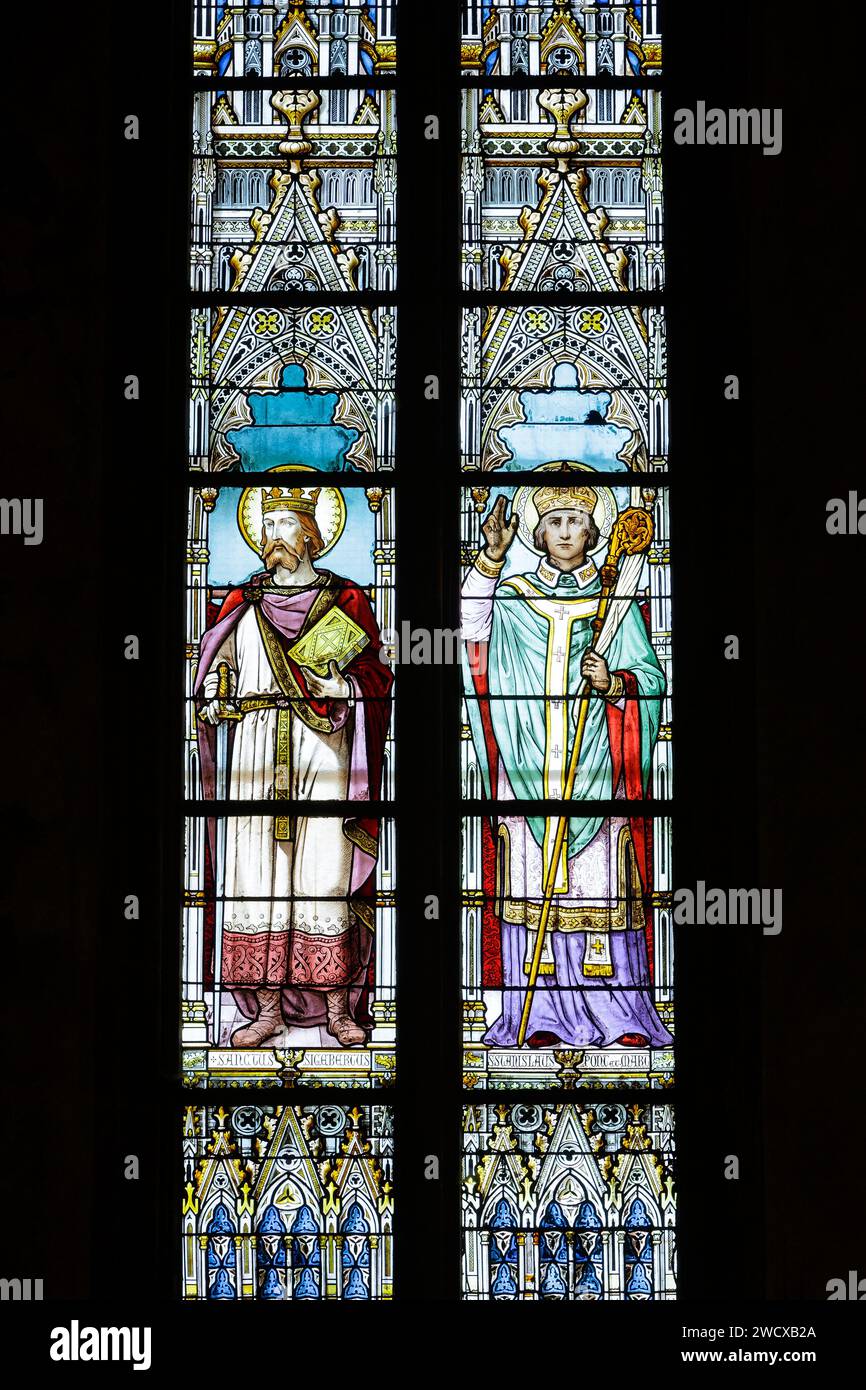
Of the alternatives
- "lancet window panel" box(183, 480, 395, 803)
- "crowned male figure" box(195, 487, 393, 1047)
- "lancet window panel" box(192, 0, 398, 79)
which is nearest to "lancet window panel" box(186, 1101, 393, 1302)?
"crowned male figure" box(195, 487, 393, 1047)

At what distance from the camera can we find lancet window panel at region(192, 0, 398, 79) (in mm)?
5129

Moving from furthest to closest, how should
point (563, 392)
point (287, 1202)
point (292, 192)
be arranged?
point (292, 192) < point (563, 392) < point (287, 1202)

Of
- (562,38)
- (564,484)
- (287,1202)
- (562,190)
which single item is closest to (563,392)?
(564,484)

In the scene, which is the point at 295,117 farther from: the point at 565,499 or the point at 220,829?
the point at 220,829

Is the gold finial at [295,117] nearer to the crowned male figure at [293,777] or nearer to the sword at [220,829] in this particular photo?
the crowned male figure at [293,777]

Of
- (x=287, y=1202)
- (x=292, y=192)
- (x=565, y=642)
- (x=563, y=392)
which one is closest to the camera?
(x=287, y=1202)

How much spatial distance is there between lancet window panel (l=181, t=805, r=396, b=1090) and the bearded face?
2.22 feet

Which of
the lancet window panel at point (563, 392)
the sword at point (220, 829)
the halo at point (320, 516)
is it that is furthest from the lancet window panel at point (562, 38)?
the sword at point (220, 829)

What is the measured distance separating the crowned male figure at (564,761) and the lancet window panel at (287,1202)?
483 mm

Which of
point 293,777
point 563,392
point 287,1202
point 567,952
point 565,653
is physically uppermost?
point 563,392

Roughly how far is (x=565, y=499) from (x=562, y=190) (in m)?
0.89

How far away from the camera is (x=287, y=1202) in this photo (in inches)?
181

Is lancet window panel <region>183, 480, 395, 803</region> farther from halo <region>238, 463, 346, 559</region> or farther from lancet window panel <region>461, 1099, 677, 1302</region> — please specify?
lancet window panel <region>461, 1099, 677, 1302</region>

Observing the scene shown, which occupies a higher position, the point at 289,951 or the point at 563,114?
the point at 563,114
